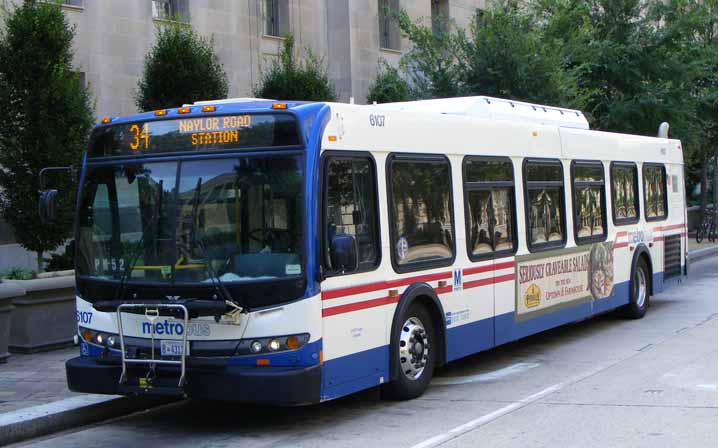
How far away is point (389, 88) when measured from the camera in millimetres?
23797

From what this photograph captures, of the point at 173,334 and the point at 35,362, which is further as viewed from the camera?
the point at 35,362

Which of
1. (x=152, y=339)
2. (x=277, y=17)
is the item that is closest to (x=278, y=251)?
(x=152, y=339)

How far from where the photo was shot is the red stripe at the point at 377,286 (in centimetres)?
810

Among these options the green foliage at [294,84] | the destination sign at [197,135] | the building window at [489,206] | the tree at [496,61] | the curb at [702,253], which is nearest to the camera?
the destination sign at [197,135]

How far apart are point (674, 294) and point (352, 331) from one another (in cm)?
1225

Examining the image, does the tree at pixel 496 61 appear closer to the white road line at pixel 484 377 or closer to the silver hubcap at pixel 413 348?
the white road line at pixel 484 377

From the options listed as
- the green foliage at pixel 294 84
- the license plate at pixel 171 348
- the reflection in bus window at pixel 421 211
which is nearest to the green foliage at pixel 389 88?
the green foliage at pixel 294 84

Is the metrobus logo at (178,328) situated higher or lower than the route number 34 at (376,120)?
lower

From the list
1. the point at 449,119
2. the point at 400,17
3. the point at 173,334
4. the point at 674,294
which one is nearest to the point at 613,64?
the point at 400,17

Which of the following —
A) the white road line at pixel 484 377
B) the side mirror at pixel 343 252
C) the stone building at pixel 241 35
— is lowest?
the white road line at pixel 484 377

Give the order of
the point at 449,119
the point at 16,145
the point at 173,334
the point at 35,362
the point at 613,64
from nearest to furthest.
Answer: the point at 173,334 → the point at 449,119 → the point at 35,362 → the point at 16,145 → the point at 613,64

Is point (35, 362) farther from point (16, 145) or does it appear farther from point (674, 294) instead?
point (674, 294)

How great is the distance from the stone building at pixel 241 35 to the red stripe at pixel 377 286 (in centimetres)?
976

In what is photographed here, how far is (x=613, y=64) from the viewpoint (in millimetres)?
25000
